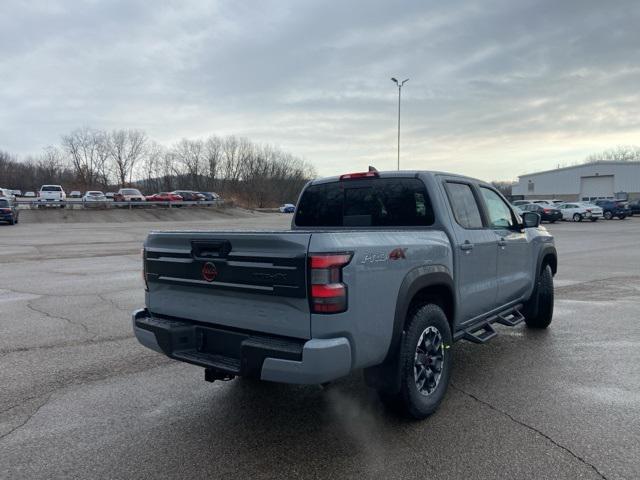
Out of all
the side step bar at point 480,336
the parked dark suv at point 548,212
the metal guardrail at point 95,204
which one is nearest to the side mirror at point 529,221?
the side step bar at point 480,336

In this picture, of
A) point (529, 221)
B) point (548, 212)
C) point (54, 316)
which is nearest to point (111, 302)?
A: point (54, 316)

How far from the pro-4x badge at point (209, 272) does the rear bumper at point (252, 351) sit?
1.18ft

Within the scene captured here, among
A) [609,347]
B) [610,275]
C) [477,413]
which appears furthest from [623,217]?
[477,413]

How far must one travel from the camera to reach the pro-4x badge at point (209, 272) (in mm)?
3270

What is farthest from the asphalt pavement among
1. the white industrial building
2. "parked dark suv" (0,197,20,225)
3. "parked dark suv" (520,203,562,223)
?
the white industrial building

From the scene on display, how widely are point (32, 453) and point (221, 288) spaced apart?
166 cm

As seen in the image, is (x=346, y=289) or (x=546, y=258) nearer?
(x=346, y=289)

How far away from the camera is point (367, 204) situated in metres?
4.48

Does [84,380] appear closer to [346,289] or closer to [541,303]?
[346,289]

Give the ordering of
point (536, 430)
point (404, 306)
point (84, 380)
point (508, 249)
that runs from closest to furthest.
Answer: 1. point (404, 306)
2. point (536, 430)
3. point (84, 380)
4. point (508, 249)

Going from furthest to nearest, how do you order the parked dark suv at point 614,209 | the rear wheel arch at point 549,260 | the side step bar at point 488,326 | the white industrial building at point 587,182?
the white industrial building at point 587,182 → the parked dark suv at point 614,209 → the rear wheel arch at point 549,260 → the side step bar at point 488,326

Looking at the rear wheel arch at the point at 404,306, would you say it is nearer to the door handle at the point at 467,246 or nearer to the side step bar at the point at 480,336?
the door handle at the point at 467,246

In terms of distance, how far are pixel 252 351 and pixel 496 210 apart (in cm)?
342

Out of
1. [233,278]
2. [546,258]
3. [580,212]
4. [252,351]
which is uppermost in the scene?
[233,278]
